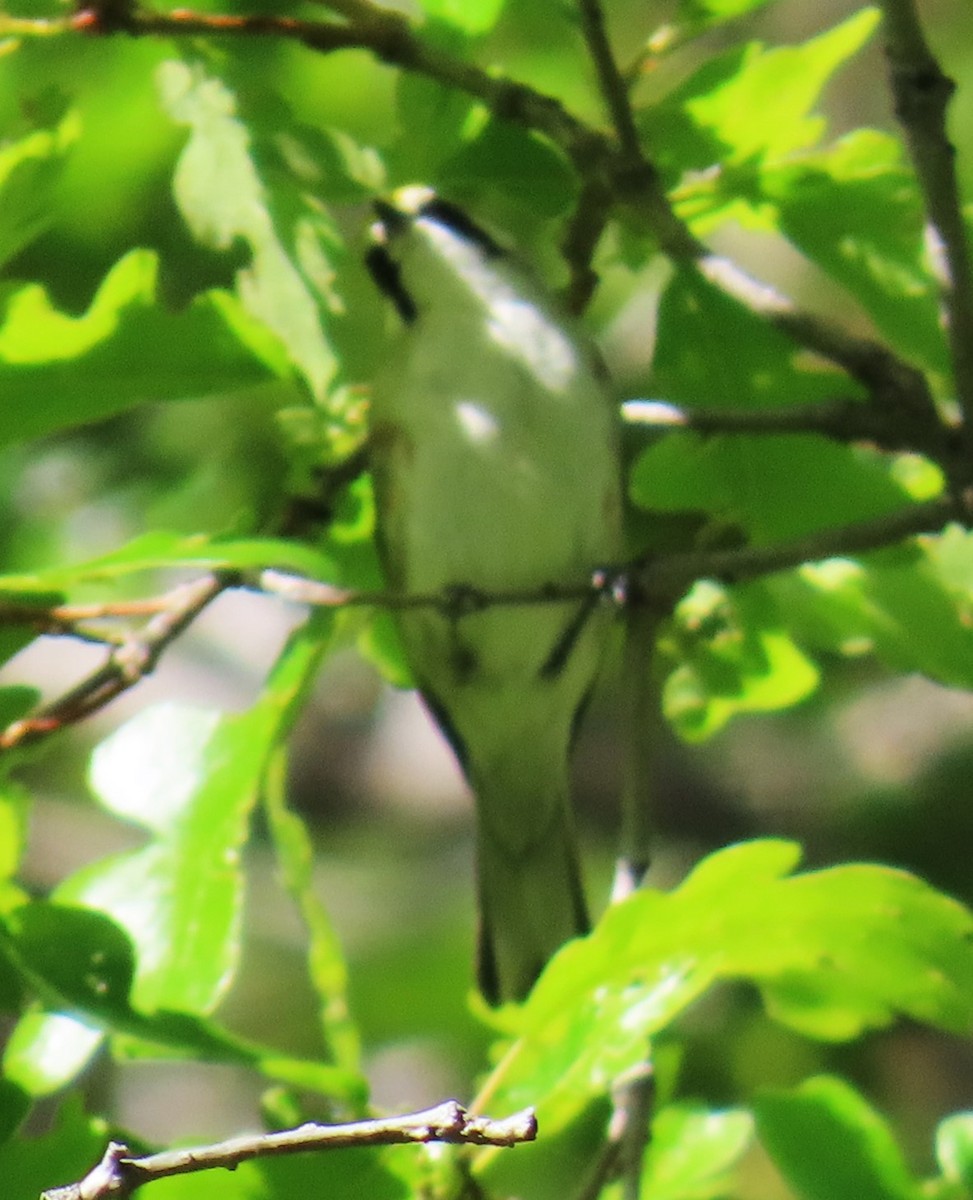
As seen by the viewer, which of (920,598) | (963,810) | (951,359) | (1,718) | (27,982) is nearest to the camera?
(27,982)

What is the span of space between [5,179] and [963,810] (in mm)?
4290

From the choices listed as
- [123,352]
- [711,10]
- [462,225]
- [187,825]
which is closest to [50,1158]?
[187,825]

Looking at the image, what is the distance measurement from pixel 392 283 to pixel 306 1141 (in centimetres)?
172

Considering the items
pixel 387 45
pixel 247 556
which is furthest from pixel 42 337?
pixel 387 45

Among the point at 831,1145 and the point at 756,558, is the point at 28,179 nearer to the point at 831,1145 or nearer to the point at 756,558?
the point at 756,558

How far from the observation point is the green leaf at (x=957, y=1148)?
2.07 meters

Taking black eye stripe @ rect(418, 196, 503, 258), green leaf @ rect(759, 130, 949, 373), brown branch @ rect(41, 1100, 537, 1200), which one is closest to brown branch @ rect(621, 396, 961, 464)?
green leaf @ rect(759, 130, 949, 373)

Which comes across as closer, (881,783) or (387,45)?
(387,45)

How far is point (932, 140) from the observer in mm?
1999

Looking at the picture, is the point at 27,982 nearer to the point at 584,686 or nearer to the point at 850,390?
the point at 850,390

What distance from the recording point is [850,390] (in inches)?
90.0

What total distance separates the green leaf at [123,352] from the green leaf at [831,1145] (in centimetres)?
92

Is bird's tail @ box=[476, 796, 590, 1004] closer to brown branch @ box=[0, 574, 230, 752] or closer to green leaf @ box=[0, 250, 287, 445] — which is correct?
brown branch @ box=[0, 574, 230, 752]

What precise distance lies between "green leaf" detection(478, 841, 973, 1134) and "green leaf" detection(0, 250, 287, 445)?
2.06 ft
